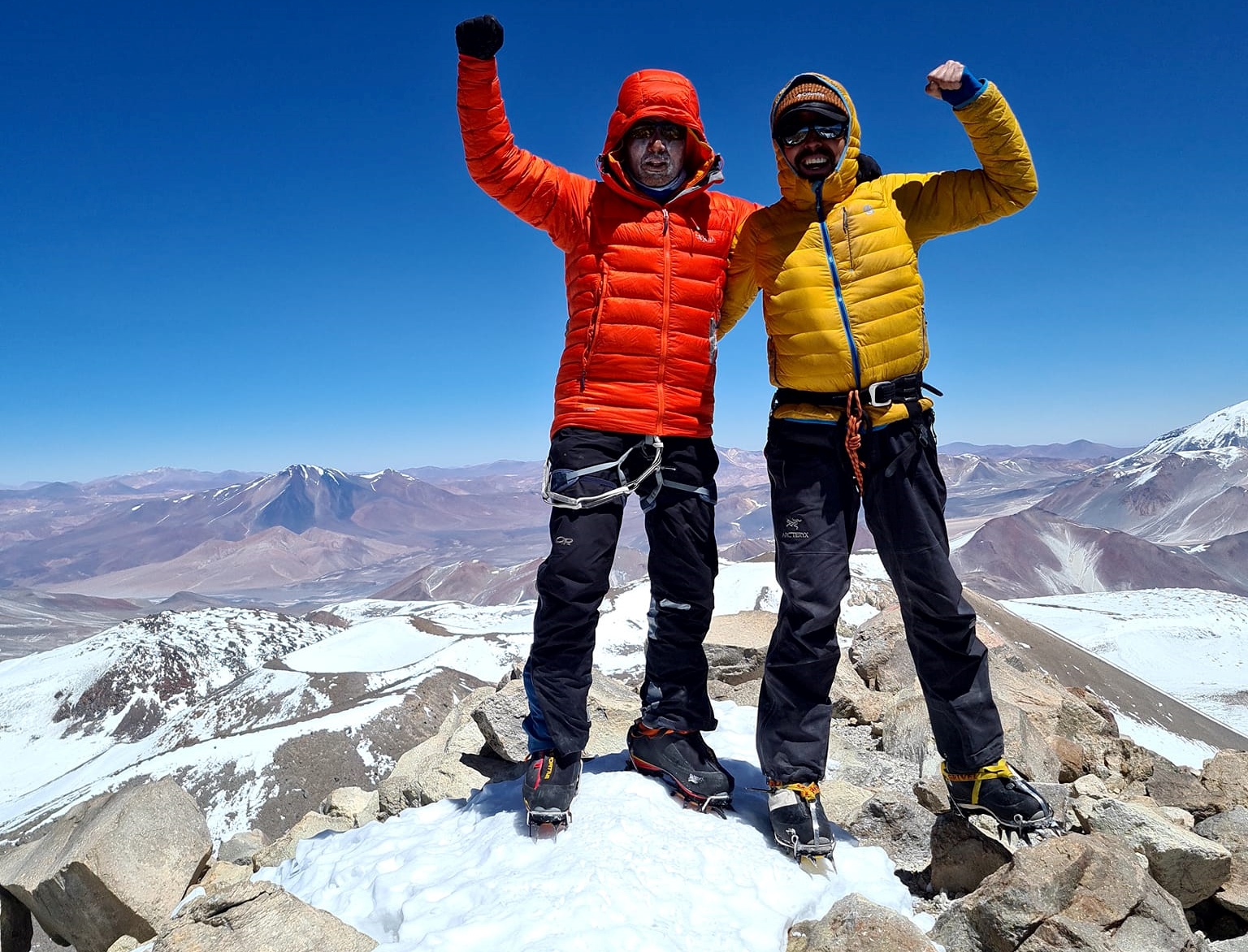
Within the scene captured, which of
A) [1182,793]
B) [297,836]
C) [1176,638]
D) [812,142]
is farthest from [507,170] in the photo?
[1176,638]

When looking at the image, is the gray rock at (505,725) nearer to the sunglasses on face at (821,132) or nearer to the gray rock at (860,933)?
the gray rock at (860,933)

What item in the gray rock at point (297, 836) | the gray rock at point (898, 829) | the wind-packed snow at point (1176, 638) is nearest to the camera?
the gray rock at point (898, 829)

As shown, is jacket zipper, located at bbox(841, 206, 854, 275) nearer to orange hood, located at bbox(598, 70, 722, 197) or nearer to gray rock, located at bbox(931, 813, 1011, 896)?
orange hood, located at bbox(598, 70, 722, 197)

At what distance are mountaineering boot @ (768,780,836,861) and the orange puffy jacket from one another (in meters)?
1.81

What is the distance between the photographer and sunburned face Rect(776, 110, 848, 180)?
10.6ft

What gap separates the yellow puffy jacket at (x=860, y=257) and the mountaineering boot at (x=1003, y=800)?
173 cm

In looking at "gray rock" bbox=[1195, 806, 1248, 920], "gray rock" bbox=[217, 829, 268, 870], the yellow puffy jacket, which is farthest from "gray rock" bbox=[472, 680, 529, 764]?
"gray rock" bbox=[1195, 806, 1248, 920]

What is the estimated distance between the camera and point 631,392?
11.3ft

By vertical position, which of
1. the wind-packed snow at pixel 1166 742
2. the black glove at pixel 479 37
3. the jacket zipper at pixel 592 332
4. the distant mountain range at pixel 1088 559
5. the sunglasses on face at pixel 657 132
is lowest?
the distant mountain range at pixel 1088 559

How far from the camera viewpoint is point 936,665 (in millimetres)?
3277

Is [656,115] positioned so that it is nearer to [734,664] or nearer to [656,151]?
[656,151]

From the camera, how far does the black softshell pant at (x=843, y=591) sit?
3207mm

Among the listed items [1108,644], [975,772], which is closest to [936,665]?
[975,772]

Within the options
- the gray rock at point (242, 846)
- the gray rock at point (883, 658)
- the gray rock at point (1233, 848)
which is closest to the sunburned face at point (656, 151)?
the gray rock at point (1233, 848)
